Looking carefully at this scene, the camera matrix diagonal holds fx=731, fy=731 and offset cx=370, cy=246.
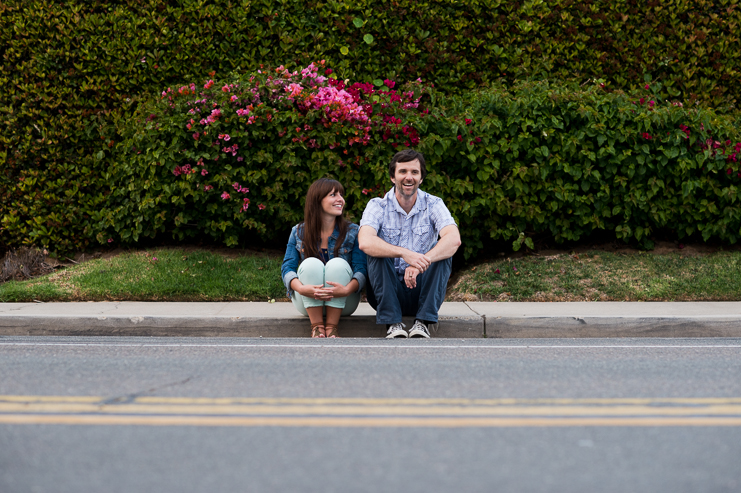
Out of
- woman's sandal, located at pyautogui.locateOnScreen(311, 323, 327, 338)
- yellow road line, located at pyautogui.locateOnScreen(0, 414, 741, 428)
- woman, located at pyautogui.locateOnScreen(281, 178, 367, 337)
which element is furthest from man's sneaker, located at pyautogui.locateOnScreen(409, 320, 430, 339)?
yellow road line, located at pyautogui.locateOnScreen(0, 414, 741, 428)

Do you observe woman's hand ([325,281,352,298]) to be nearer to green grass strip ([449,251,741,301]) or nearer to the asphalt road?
the asphalt road

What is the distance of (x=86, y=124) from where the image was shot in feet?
30.2

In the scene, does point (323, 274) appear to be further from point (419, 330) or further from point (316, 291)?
point (419, 330)

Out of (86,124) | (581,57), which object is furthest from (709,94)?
(86,124)

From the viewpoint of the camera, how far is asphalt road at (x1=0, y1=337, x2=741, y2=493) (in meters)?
2.64

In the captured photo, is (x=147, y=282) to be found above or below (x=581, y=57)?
below

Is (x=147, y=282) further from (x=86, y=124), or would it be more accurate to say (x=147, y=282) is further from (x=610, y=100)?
(x=610, y=100)

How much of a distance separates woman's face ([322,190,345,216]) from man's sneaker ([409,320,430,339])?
119 cm

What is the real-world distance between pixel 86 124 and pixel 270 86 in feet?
8.39

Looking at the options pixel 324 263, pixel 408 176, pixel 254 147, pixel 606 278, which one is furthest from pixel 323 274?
pixel 606 278

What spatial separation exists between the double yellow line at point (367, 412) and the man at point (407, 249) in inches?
97.0

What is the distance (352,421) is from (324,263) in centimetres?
326

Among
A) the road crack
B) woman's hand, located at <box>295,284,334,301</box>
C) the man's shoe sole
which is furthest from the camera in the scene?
the man's shoe sole

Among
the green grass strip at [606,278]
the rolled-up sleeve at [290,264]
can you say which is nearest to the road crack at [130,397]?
the rolled-up sleeve at [290,264]
